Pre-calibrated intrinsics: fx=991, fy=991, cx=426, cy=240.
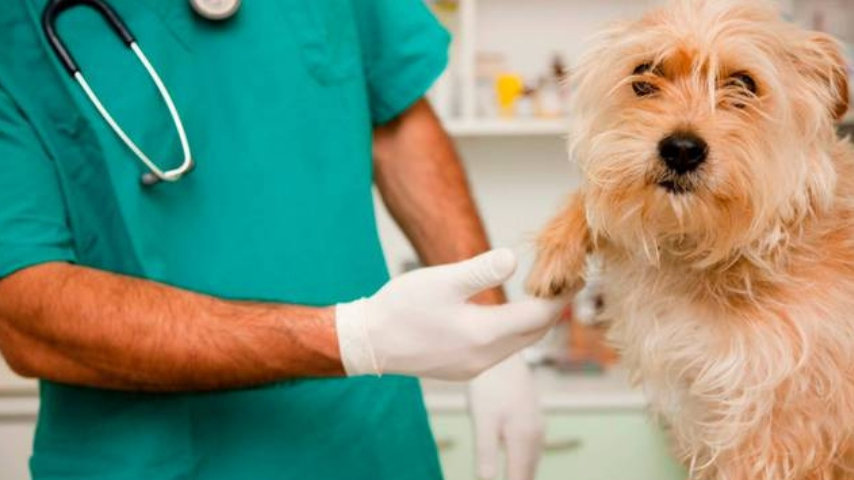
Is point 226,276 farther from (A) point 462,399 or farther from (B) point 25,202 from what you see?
(A) point 462,399

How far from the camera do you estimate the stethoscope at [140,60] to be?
1.02 m

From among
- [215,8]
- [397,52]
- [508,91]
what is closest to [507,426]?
[397,52]

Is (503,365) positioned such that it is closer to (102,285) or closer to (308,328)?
(308,328)

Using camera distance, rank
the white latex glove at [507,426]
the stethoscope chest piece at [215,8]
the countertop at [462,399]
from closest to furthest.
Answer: the stethoscope chest piece at [215,8] < the white latex glove at [507,426] < the countertop at [462,399]

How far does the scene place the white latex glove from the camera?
49.3 inches

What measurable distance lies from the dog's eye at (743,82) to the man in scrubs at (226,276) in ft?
0.92

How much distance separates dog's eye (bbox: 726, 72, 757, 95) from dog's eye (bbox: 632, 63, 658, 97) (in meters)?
0.07

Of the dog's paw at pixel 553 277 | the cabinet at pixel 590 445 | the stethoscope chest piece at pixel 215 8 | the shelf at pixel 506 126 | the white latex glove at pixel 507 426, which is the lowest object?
the cabinet at pixel 590 445


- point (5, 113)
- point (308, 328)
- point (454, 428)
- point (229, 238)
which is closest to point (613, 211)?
point (308, 328)

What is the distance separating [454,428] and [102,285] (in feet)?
4.64

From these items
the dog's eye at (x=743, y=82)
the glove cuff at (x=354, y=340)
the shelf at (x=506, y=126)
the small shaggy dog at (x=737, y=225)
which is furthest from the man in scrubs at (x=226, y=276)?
the shelf at (x=506, y=126)

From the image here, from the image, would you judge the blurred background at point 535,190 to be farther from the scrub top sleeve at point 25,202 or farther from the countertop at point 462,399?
the scrub top sleeve at point 25,202

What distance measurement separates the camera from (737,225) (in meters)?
0.87

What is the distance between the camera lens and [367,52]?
1310 mm
